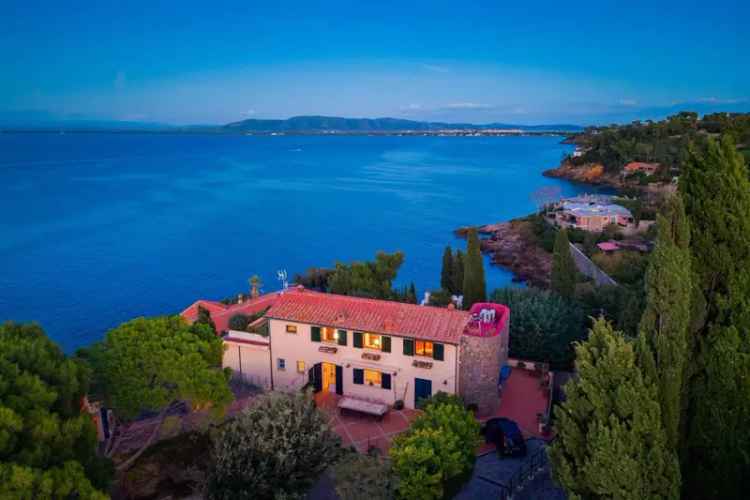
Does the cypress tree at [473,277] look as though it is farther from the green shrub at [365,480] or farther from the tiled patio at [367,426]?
the green shrub at [365,480]

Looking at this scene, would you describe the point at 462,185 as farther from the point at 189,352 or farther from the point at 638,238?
the point at 189,352

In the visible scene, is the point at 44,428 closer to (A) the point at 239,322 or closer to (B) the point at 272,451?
(B) the point at 272,451

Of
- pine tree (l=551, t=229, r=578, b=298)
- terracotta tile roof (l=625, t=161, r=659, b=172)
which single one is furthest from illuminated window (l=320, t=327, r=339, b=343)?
terracotta tile roof (l=625, t=161, r=659, b=172)

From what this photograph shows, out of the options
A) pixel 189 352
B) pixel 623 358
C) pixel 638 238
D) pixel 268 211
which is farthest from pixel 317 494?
pixel 268 211

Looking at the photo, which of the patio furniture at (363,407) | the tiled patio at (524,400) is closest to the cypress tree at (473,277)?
the tiled patio at (524,400)

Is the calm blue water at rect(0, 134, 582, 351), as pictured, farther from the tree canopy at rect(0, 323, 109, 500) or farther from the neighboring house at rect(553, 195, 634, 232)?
the tree canopy at rect(0, 323, 109, 500)

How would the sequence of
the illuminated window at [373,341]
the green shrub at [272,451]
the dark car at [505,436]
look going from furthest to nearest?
the illuminated window at [373,341] → the dark car at [505,436] → the green shrub at [272,451]

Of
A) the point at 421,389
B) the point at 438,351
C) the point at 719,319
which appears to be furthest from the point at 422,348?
the point at 719,319
